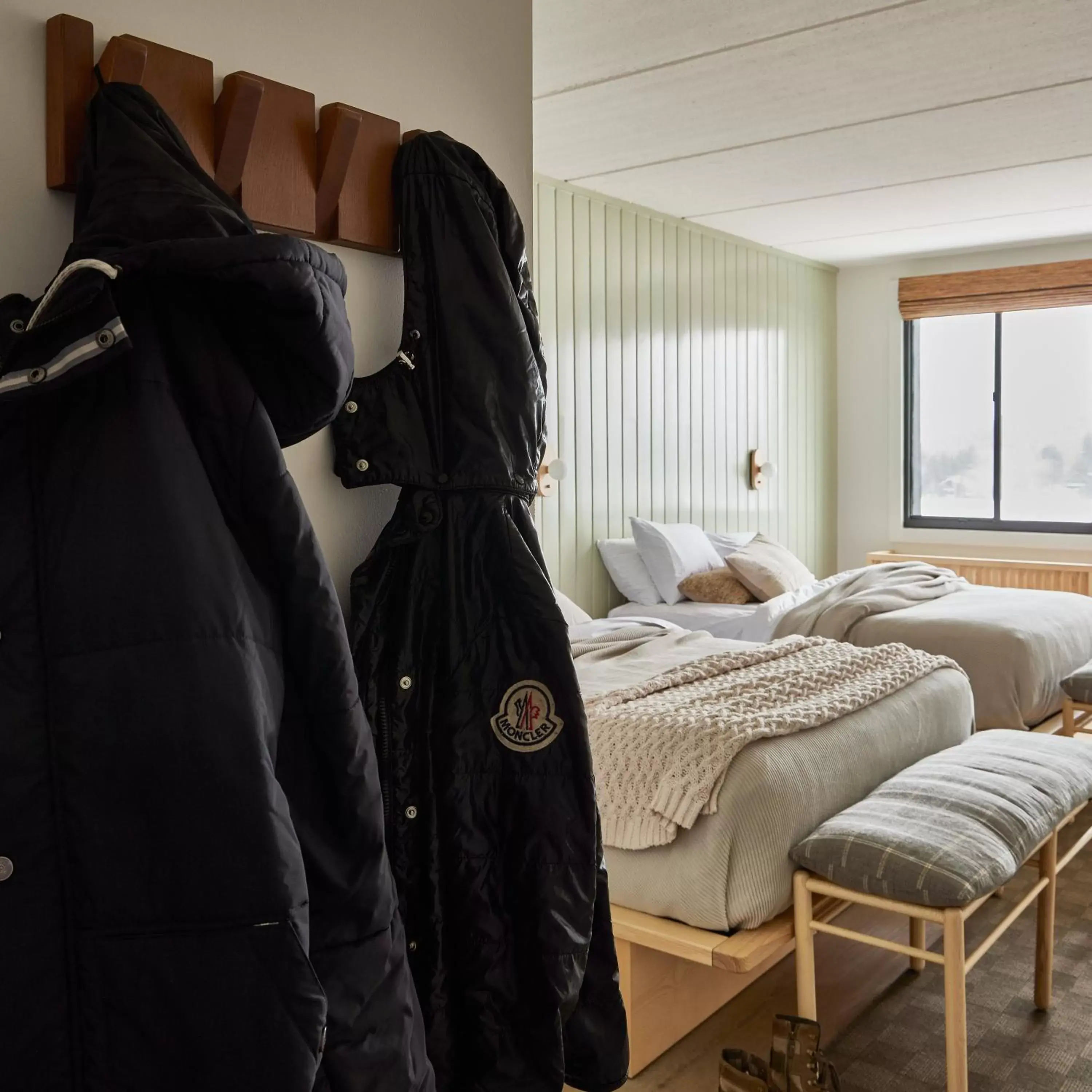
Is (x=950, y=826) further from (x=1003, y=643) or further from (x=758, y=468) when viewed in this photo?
(x=758, y=468)

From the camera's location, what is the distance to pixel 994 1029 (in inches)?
98.7

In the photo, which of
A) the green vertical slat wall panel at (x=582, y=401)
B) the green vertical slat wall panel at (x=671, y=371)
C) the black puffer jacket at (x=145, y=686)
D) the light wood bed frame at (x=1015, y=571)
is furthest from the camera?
the light wood bed frame at (x=1015, y=571)

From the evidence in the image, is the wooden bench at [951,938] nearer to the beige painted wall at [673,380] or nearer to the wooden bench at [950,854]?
the wooden bench at [950,854]

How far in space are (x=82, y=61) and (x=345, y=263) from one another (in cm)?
35

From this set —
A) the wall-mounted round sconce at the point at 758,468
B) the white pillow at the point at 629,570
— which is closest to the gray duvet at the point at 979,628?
the white pillow at the point at 629,570

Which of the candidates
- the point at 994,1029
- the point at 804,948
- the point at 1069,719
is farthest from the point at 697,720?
the point at 1069,719

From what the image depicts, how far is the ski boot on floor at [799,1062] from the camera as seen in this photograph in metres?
2.03

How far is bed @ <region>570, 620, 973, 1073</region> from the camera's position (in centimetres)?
223

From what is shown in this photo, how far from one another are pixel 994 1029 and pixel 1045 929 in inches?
10.2

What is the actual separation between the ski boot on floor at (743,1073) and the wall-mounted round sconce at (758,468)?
4.31 m

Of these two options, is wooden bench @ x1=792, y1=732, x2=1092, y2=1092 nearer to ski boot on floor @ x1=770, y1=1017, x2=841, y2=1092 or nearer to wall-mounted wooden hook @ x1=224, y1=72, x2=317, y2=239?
ski boot on floor @ x1=770, y1=1017, x2=841, y2=1092

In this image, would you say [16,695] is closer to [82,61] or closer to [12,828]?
[12,828]

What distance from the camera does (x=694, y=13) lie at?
2.92 meters

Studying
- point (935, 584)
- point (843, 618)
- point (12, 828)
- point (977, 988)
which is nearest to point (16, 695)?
point (12, 828)
